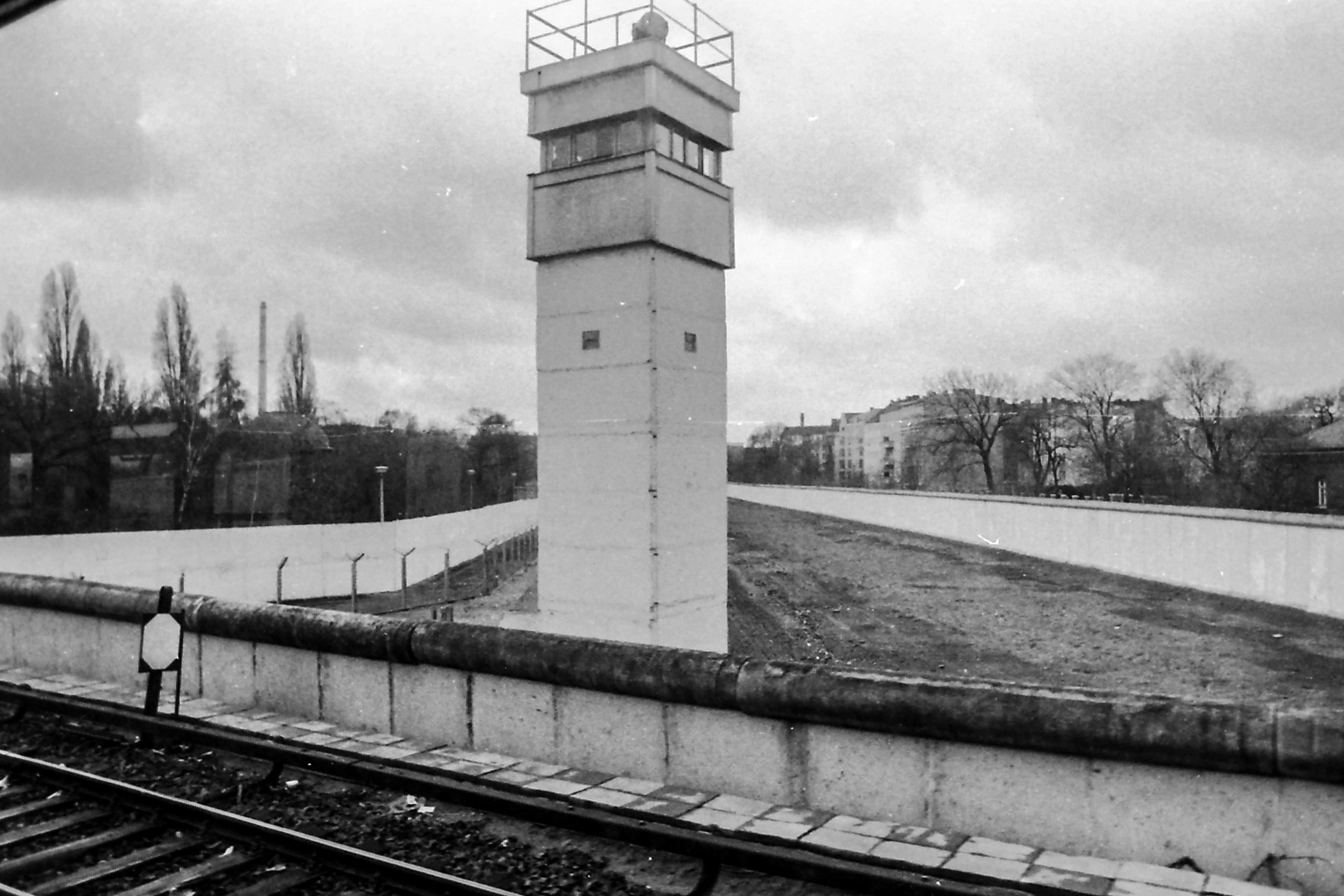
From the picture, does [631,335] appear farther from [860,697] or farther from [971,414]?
[971,414]

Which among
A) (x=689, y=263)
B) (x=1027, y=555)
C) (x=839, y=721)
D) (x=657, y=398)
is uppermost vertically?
(x=689, y=263)

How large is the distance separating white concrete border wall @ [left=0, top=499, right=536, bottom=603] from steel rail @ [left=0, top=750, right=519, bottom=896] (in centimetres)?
1520

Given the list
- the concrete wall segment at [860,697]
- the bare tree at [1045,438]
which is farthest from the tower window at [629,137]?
the bare tree at [1045,438]

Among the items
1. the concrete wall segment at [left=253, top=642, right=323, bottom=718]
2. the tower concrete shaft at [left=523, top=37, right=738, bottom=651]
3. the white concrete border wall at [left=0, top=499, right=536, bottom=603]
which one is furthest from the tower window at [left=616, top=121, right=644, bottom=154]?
the concrete wall segment at [left=253, top=642, right=323, bottom=718]

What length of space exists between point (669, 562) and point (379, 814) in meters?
12.4

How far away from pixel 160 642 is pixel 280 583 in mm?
20254

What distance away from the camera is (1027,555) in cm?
Answer: 2827

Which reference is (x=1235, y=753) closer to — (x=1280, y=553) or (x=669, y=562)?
(x=669, y=562)

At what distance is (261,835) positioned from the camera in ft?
14.2

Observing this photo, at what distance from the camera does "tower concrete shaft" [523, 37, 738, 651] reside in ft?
54.2

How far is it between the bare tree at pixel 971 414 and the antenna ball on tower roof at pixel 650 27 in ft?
71.7

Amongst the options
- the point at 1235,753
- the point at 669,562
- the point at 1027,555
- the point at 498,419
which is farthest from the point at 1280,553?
the point at 498,419

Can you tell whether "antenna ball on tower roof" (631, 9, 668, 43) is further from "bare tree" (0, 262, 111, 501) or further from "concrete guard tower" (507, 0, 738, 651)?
"bare tree" (0, 262, 111, 501)

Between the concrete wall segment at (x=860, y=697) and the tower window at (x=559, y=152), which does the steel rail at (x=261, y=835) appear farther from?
the tower window at (x=559, y=152)
